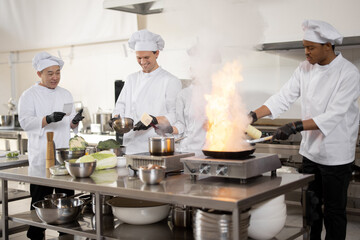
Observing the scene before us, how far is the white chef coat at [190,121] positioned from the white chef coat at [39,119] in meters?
1.10

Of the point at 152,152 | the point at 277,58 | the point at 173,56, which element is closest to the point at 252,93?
the point at 277,58

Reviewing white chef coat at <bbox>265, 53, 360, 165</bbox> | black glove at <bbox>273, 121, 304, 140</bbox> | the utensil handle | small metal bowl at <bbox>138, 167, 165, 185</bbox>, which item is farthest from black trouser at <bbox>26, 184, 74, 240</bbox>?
white chef coat at <bbox>265, 53, 360, 165</bbox>

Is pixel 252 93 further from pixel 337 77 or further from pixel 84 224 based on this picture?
pixel 84 224

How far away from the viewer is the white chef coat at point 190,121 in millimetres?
3756

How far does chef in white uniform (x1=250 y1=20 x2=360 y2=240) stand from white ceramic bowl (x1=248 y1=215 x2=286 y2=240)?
2.43 feet

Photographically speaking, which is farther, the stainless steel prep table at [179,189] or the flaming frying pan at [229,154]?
the flaming frying pan at [229,154]

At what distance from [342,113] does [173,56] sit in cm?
366

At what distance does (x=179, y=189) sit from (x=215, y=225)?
26cm

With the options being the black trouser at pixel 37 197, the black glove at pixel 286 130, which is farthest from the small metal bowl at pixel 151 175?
the black trouser at pixel 37 197

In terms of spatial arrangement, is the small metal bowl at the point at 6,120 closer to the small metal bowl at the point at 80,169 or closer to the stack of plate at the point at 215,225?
the small metal bowl at the point at 80,169

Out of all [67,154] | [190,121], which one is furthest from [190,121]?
[67,154]

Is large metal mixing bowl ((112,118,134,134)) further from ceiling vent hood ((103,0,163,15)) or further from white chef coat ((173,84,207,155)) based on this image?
ceiling vent hood ((103,0,163,15))

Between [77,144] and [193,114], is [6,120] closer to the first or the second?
[77,144]

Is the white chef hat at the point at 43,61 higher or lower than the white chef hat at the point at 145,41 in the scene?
lower
